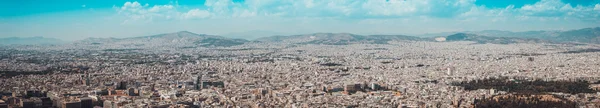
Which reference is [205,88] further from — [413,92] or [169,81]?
[413,92]

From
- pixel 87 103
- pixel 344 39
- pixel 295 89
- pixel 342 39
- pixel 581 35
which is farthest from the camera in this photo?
pixel 581 35

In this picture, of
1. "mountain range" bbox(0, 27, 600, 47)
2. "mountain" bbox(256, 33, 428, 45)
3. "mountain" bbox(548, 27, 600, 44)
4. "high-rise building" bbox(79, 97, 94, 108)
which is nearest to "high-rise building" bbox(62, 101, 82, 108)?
"high-rise building" bbox(79, 97, 94, 108)

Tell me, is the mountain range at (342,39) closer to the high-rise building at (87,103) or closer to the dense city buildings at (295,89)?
the dense city buildings at (295,89)

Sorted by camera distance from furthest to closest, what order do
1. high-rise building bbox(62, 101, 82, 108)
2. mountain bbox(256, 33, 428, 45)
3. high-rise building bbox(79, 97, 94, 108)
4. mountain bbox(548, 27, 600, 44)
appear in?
mountain bbox(548, 27, 600, 44) < mountain bbox(256, 33, 428, 45) < high-rise building bbox(79, 97, 94, 108) < high-rise building bbox(62, 101, 82, 108)

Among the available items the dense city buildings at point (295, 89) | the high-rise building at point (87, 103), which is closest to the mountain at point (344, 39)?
the dense city buildings at point (295, 89)

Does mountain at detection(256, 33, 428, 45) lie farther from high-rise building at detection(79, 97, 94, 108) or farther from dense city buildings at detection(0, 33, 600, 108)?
high-rise building at detection(79, 97, 94, 108)

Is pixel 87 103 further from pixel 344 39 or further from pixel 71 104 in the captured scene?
pixel 344 39

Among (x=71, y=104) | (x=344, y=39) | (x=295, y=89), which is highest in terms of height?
(x=344, y=39)

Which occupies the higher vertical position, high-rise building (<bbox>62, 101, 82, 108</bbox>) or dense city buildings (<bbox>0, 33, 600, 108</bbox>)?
high-rise building (<bbox>62, 101, 82, 108</bbox>)

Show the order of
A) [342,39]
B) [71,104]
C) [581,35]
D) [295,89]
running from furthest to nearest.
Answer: [581,35] → [342,39] → [295,89] → [71,104]

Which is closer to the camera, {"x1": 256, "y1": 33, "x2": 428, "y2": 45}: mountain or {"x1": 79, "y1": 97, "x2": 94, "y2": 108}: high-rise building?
{"x1": 79, "y1": 97, "x2": 94, "y2": 108}: high-rise building

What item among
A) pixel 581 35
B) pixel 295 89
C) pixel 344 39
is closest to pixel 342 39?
pixel 344 39

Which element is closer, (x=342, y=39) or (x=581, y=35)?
(x=342, y=39)

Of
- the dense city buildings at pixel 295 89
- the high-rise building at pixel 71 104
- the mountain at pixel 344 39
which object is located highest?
the mountain at pixel 344 39
